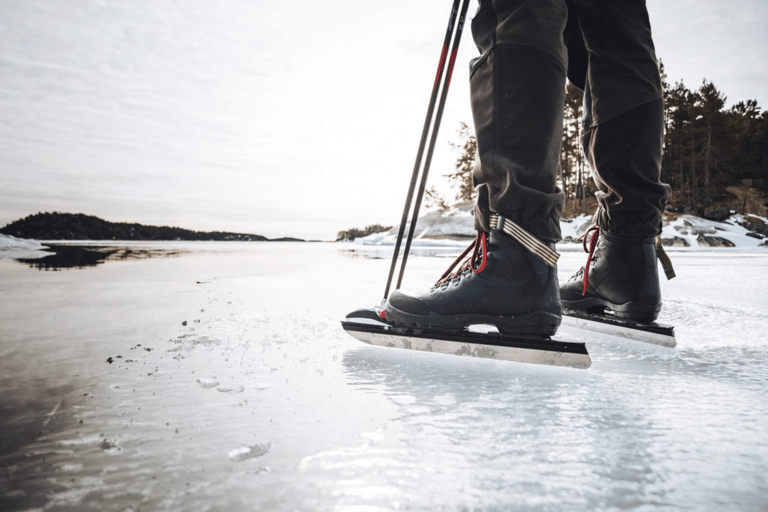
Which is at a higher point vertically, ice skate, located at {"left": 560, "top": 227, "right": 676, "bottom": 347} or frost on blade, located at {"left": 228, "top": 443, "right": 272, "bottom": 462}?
ice skate, located at {"left": 560, "top": 227, "right": 676, "bottom": 347}

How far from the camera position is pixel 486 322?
979mm

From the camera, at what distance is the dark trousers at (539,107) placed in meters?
0.92

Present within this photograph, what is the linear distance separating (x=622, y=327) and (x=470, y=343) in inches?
22.2

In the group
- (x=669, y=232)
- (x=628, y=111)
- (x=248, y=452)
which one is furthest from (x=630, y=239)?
(x=669, y=232)

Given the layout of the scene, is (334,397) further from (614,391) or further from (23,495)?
(614,391)

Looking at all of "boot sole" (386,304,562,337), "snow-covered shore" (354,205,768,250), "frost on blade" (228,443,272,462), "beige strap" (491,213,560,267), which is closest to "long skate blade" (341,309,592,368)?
"boot sole" (386,304,562,337)

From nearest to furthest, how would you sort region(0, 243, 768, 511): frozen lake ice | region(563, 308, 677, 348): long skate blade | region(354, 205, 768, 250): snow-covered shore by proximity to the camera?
region(0, 243, 768, 511): frozen lake ice → region(563, 308, 677, 348): long skate blade → region(354, 205, 768, 250): snow-covered shore

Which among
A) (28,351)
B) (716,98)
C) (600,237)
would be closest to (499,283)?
(600,237)

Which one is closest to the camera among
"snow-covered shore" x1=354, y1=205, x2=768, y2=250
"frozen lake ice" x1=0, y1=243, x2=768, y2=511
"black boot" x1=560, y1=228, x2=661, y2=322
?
"frozen lake ice" x1=0, y1=243, x2=768, y2=511

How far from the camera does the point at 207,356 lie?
3.10 feet

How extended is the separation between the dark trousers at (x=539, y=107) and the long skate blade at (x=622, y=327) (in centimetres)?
28

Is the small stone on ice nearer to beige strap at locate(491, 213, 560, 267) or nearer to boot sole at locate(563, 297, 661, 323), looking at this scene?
beige strap at locate(491, 213, 560, 267)

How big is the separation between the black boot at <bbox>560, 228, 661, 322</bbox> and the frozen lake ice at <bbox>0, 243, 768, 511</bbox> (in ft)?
0.38

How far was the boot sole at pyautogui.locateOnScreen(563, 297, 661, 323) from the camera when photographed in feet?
3.90
